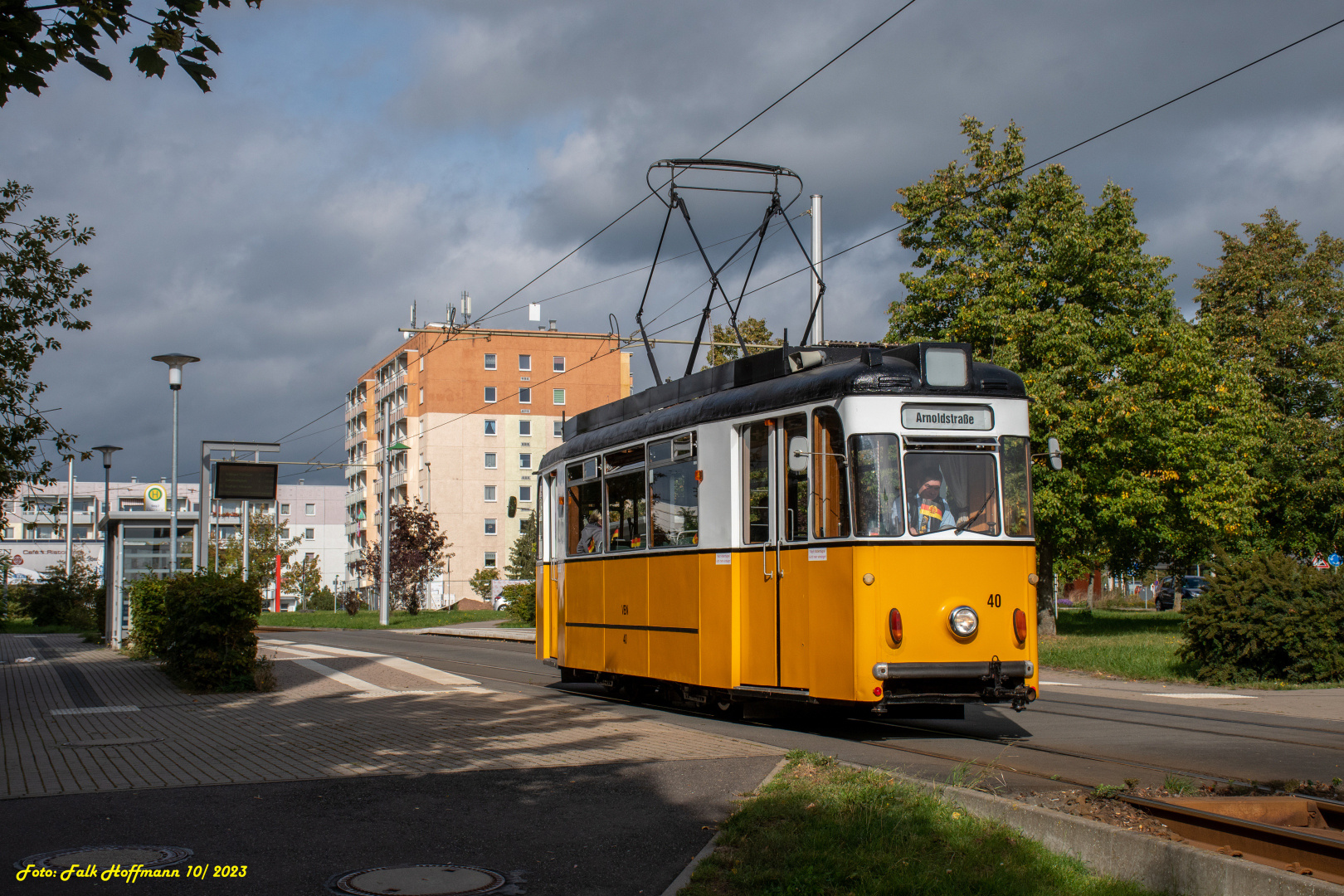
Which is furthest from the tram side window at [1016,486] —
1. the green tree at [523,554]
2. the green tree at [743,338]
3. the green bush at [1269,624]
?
the green tree at [523,554]

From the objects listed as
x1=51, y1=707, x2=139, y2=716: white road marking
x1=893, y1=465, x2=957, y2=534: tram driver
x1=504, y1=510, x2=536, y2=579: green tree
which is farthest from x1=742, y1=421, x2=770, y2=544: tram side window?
x1=504, y1=510, x2=536, y2=579: green tree

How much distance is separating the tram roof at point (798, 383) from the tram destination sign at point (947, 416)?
0.36 feet

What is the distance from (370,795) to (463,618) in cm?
4363

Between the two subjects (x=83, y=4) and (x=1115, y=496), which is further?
(x=1115, y=496)

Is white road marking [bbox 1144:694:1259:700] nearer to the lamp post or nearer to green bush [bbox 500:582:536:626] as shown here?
the lamp post

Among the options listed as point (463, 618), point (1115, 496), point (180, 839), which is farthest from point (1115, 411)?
point (463, 618)

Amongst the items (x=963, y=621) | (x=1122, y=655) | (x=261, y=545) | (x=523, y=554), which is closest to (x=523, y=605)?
(x=1122, y=655)

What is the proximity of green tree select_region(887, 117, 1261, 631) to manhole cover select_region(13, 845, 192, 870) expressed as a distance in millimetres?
22597

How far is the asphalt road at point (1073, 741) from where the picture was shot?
8664 mm

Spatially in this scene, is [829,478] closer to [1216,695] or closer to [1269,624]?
[1216,695]

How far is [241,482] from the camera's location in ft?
68.5

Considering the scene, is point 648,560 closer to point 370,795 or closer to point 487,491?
point 370,795

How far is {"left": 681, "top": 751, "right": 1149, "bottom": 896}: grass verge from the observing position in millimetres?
5434

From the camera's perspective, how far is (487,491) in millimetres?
93438
